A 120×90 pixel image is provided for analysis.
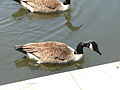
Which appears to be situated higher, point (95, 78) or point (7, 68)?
point (95, 78)

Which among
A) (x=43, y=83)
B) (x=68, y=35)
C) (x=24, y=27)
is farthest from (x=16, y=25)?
(x=43, y=83)

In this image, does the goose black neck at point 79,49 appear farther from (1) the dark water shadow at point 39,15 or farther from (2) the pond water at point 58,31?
(1) the dark water shadow at point 39,15

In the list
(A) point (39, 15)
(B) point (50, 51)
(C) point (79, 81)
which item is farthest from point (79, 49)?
(A) point (39, 15)

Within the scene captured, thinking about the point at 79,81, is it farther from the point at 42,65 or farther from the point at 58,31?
the point at 58,31

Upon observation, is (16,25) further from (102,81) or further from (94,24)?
(102,81)

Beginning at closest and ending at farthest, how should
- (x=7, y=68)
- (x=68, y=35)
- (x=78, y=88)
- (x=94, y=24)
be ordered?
(x=78, y=88)
(x=7, y=68)
(x=68, y=35)
(x=94, y=24)

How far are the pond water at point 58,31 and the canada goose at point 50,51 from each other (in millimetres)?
167

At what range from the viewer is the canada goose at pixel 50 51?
7309 millimetres

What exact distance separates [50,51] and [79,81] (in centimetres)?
242

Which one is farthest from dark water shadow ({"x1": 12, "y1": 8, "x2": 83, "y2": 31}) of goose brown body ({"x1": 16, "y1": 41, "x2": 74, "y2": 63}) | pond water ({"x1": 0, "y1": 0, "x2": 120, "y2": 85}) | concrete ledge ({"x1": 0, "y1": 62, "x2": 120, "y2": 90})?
concrete ledge ({"x1": 0, "y1": 62, "x2": 120, "y2": 90})

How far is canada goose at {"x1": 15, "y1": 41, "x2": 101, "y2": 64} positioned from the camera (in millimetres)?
7309

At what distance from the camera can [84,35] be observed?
8477mm

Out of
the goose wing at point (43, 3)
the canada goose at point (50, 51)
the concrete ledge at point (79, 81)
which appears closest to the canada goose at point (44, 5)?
the goose wing at point (43, 3)

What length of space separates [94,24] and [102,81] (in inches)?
165
